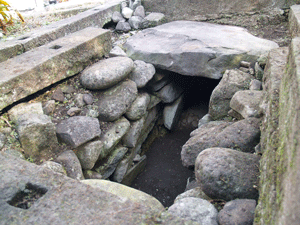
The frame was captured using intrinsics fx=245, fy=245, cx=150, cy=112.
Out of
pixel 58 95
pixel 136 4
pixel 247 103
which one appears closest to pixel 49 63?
pixel 58 95

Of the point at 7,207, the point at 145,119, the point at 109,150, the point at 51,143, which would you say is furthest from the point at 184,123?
the point at 7,207

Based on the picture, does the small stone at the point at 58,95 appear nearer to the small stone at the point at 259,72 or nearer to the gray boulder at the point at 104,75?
the gray boulder at the point at 104,75

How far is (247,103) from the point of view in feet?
8.27

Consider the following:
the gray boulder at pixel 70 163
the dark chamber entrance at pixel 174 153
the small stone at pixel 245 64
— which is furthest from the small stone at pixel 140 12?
the gray boulder at pixel 70 163

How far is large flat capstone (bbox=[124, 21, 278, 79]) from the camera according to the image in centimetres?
345

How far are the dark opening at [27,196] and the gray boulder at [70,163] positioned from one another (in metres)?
1.07

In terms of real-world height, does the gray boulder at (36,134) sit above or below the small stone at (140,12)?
below

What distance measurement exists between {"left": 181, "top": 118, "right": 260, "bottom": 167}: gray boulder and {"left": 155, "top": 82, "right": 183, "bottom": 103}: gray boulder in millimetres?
1721

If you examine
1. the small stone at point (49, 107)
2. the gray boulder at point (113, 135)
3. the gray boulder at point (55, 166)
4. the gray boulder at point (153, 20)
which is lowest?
the gray boulder at point (113, 135)

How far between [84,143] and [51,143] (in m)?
0.36

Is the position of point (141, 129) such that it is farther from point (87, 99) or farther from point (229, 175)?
point (229, 175)

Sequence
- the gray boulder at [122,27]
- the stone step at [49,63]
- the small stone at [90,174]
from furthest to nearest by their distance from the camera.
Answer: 1. the gray boulder at [122,27]
2. the small stone at [90,174]
3. the stone step at [49,63]

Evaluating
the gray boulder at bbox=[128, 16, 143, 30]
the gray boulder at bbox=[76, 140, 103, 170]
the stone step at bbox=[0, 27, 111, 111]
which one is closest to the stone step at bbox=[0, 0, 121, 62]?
the stone step at bbox=[0, 27, 111, 111]

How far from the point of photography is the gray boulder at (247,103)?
7.97 ft
